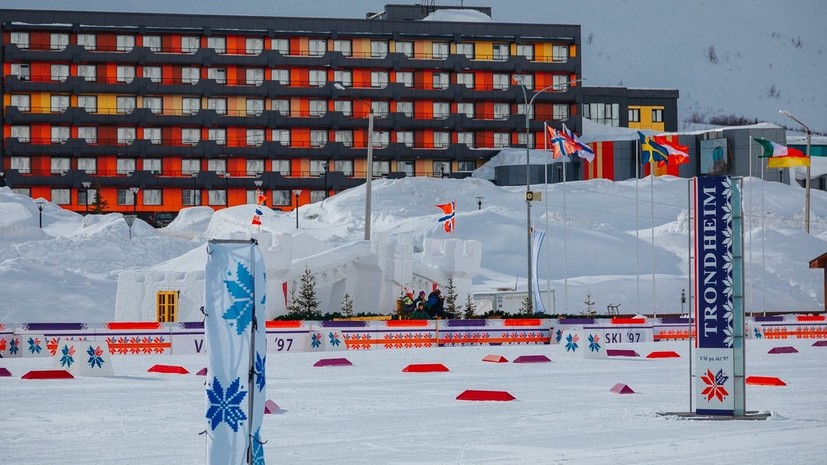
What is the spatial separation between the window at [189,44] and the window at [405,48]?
683 inches

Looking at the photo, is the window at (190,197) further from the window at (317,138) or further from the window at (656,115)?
the window at (656,115)

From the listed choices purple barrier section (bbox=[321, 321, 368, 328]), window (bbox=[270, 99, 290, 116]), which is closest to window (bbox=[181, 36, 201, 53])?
window (bbox=[270, 99, 290, 116])

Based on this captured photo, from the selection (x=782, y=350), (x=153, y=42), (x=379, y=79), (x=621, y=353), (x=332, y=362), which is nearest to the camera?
(x=332, y=362)

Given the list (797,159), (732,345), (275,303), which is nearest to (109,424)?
(732,345)

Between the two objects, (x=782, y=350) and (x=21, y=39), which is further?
(x=21, y=39)

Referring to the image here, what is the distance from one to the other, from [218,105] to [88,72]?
11.1 meters

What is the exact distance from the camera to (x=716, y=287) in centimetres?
1617

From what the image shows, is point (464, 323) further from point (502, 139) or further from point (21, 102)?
point (21, 102)

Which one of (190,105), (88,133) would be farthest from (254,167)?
(88,133)

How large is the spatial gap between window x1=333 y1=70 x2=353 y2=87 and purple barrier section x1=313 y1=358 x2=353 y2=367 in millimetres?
89435

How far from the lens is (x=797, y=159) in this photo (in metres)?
54.2

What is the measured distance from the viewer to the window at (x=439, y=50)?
120375mm

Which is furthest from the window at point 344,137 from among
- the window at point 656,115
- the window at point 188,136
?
the window at point 656,115

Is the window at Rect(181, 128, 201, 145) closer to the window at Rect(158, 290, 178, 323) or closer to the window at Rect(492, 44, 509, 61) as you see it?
the window at Rect(492, 44, 509, 61)
